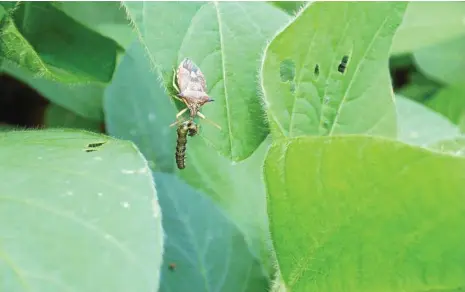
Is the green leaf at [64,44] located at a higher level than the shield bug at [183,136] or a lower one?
higher

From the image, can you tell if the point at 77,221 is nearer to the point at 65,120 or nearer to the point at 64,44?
the point at 64,44

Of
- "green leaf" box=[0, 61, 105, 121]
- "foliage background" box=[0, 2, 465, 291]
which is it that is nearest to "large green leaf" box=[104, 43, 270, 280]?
"foliage background" box=[0, 2, 465, 291]

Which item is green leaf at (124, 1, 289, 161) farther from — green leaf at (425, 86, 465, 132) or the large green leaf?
green leaf at (425, 86, 465, 132)

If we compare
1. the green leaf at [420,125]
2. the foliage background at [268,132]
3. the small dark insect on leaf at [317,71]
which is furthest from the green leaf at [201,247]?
the green leaf at [420,125]

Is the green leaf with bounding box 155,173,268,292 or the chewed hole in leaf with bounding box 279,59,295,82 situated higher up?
the chewed hole in leaf with bounding box 279,59,295,82

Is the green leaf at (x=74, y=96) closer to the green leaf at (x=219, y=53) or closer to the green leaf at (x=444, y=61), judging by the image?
the green leaf at (x=219, y=53)

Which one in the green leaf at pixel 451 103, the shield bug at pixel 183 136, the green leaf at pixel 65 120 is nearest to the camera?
the shield bug at pixel 183 136

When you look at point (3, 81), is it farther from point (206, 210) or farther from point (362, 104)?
point (362, 104)
